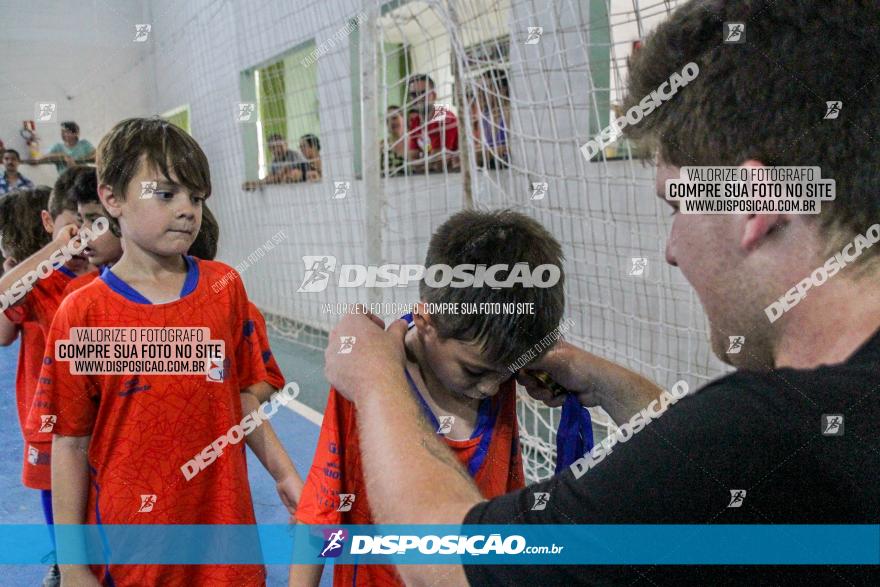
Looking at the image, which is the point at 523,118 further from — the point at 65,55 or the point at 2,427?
the point at 65,55

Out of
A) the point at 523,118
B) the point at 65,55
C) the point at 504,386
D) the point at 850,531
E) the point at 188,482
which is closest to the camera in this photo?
the point at 850,531

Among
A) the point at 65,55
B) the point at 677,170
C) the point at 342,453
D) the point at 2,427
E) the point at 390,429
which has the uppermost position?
the point at 65,55

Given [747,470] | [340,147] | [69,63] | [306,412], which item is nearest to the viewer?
[747,470]

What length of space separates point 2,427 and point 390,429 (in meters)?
3.50

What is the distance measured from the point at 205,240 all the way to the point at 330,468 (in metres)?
1.05

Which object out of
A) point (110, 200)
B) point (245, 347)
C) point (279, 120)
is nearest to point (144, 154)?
point (110, 200)

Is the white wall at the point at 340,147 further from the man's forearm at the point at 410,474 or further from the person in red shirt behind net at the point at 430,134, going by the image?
the man's forearm at the point at 410,474

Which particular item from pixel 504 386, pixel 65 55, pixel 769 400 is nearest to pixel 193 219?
pixel 504 386

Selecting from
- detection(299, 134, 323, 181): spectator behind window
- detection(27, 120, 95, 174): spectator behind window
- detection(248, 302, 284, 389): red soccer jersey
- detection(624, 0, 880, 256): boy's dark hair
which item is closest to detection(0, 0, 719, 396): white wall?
detection(299, 134, 323, 181): spectator behind window

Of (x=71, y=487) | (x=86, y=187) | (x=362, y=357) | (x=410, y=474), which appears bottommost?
(x=71, y=487)

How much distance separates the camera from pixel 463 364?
99 cm

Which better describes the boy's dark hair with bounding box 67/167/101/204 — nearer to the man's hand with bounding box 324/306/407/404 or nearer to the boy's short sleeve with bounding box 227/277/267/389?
the boy's short sleeve with bounding box 227/277/267/389

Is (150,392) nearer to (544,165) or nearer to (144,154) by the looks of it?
(144,154)

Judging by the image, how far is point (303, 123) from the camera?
6164 millimetres
